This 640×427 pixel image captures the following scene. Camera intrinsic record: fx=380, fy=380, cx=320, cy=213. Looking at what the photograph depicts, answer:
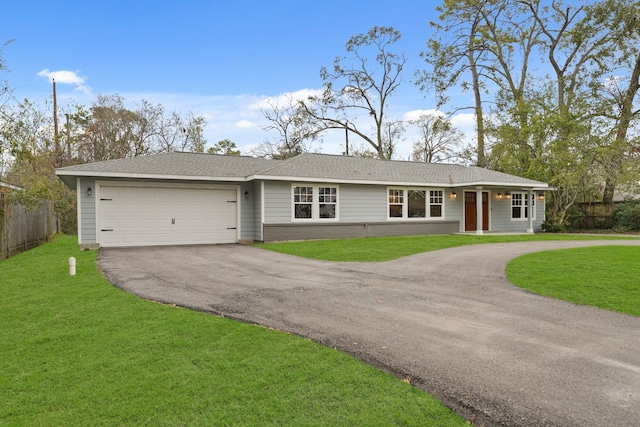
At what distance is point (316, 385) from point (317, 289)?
3457mm

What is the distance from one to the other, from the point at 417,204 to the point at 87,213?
12927 mm

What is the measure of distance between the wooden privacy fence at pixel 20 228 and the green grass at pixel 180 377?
7.66 metres

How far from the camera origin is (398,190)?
16797 millimetres

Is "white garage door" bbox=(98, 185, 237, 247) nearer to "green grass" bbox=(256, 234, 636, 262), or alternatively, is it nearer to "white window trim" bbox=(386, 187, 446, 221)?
"green grass" bbox=(256, 234, 636, 262)

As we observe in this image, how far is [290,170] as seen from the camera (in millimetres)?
14617

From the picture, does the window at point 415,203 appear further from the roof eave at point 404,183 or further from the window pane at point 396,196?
the roof eave at point 404,183

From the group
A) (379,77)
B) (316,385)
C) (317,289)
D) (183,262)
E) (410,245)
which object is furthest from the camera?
(379,77)

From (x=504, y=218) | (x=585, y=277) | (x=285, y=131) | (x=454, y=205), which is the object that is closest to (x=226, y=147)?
(x=285, y=131)

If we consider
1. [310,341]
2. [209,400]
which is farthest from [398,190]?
[209,400]

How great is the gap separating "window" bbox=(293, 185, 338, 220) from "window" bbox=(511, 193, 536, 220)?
1013 cm

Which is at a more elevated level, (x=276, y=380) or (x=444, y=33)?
(x=444, y=33)

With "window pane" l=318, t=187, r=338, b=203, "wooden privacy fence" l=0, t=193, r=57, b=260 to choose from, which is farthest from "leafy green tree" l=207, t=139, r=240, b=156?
"window pane" l=318, t=187, r=338, b=203

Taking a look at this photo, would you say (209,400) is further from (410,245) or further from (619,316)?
(410,245)

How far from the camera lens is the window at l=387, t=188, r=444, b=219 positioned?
16719mm
